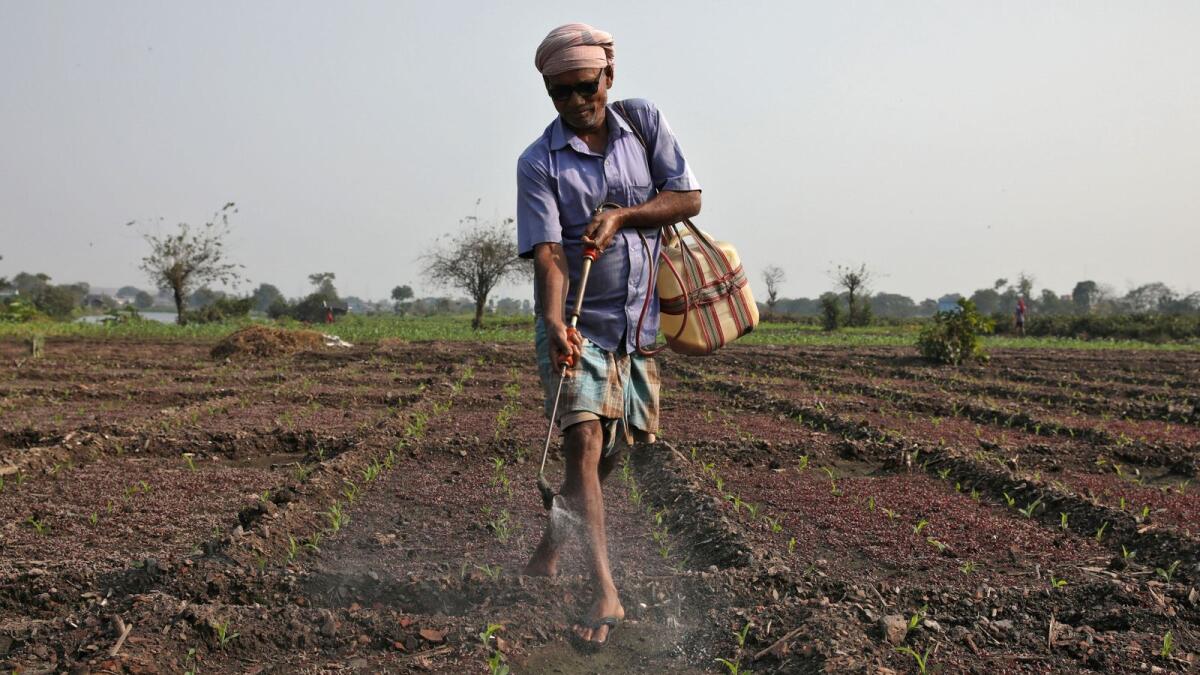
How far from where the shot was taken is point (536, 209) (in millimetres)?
2979

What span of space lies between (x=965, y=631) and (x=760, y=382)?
976cm

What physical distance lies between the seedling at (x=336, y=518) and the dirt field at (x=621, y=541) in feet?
0.07

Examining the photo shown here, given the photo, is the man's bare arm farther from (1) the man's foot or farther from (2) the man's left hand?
(1) the man's foot

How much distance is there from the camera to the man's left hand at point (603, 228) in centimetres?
290

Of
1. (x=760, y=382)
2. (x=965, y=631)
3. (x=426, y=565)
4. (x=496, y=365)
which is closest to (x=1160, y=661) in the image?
(x=965, y=631)

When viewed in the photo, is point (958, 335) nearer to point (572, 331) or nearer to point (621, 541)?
point (621, 541)

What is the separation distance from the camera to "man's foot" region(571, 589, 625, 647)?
2949 millimetres

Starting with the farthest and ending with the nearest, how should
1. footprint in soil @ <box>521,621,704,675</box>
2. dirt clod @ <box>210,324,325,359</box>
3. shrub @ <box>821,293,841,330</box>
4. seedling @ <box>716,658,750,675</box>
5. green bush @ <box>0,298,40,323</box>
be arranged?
shrub @ <box>821,293,841,330</box>, green bush @ <box>0,298,40,323</box>, dirt clod @ <box>210,324,325,359</box>, footprint in soil @ <box>521,621,704,675</box>, seedling @ <box>716,658,750,675</box>

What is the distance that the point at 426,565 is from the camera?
377cm

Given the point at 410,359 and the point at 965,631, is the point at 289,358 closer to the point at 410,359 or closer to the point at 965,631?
the point at 410,359

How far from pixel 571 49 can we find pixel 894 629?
2.14 metres

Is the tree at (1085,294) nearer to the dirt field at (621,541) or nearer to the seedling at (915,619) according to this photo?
the dirt field at (621,541)

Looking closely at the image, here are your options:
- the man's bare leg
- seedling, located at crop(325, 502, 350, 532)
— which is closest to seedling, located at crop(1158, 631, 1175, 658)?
the man's bare leg

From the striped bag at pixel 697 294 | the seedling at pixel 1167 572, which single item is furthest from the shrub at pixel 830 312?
the striped bag at pixel 697 294
